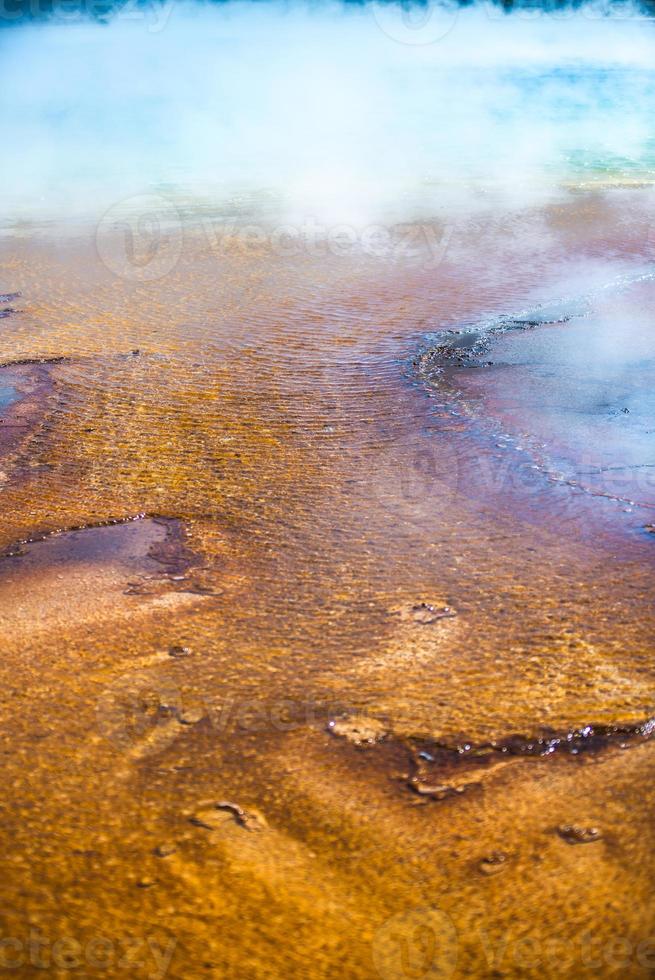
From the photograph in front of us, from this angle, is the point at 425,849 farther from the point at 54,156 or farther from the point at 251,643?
the point at 54,156

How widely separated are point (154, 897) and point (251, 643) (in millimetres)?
801

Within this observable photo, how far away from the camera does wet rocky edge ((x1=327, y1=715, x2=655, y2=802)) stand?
2029 millimetres

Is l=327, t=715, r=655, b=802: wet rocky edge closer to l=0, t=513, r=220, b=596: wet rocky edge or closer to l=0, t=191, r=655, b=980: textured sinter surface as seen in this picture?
l=0, t=191, r=655, b=980: textured sinter surface

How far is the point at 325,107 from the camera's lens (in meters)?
13.6

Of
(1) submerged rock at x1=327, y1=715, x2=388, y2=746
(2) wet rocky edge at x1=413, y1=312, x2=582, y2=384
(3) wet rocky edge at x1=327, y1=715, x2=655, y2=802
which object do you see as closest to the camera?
(3) wet rocky edge at x1=327, y1=715, x2=655, y2=802

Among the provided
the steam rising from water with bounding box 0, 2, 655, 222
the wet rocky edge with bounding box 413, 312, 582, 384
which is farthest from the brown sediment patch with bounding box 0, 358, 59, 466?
the steam rising from water with bounding box 0, 2, 655, 222

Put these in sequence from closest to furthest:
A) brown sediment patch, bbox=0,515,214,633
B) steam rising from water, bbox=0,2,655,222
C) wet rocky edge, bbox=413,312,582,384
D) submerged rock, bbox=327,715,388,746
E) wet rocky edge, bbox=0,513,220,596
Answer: submerged rock, bbox=327,715,388,746 < brown sediment patch, bbox=0,515,214,633 < wet rocky edge, bbox=0,513,220,596 < wet rocky edge, bbox=413,312,582,384 < steam rising from water, bbox=0,2,655,222

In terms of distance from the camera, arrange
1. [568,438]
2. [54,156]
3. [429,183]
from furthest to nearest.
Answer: [54,156] → [429,183] → [568,438]

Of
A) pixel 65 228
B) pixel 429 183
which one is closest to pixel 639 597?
pixel 65 228

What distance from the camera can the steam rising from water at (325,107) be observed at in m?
8.73

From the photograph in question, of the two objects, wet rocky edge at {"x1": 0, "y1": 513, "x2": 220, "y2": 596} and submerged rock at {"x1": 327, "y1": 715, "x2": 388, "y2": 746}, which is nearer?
submerged rock at {"x1": 327, "y1": 715, "x2": 388, "y2": 746}

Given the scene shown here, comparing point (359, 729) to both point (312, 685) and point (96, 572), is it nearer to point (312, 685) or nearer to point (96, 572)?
point (312, 685)

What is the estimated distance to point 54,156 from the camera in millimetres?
10703

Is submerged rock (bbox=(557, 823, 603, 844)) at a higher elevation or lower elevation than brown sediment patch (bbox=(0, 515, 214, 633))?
lower
